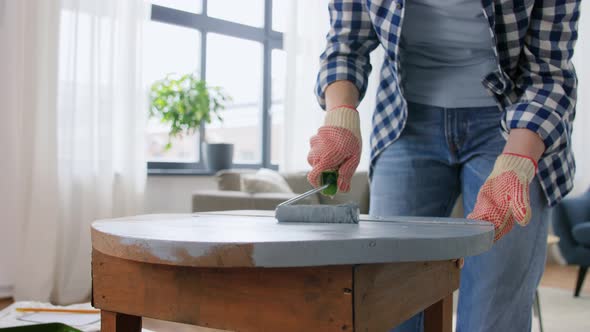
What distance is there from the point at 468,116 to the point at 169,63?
129 inches

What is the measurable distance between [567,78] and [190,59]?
3.42 meters

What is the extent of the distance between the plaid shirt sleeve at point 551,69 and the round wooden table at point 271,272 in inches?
12.2

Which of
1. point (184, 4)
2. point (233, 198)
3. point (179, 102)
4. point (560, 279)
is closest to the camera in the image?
point (233, 198)

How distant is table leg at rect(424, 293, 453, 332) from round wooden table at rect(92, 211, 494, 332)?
0.54 feet

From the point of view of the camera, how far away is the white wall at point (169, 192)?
371 centimetres

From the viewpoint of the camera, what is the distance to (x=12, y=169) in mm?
3010

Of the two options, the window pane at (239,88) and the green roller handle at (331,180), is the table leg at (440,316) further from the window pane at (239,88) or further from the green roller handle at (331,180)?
the window pane at (239,88)

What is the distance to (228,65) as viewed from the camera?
4418mm

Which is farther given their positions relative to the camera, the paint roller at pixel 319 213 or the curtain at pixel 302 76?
the curtain at pixel 302 76

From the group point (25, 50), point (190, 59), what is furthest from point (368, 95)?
point (25, 50)

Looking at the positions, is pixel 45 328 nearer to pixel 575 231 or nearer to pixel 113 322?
pixel 113 322

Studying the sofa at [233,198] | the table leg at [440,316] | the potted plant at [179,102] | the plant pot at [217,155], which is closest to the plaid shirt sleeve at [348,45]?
the table leg at [440,316]

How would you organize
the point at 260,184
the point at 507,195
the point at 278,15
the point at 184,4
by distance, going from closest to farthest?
the point at 507,195
the point at 260,184
the point at 184,4
the point at 278,15

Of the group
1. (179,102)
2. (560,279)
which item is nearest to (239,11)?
(179,102)
